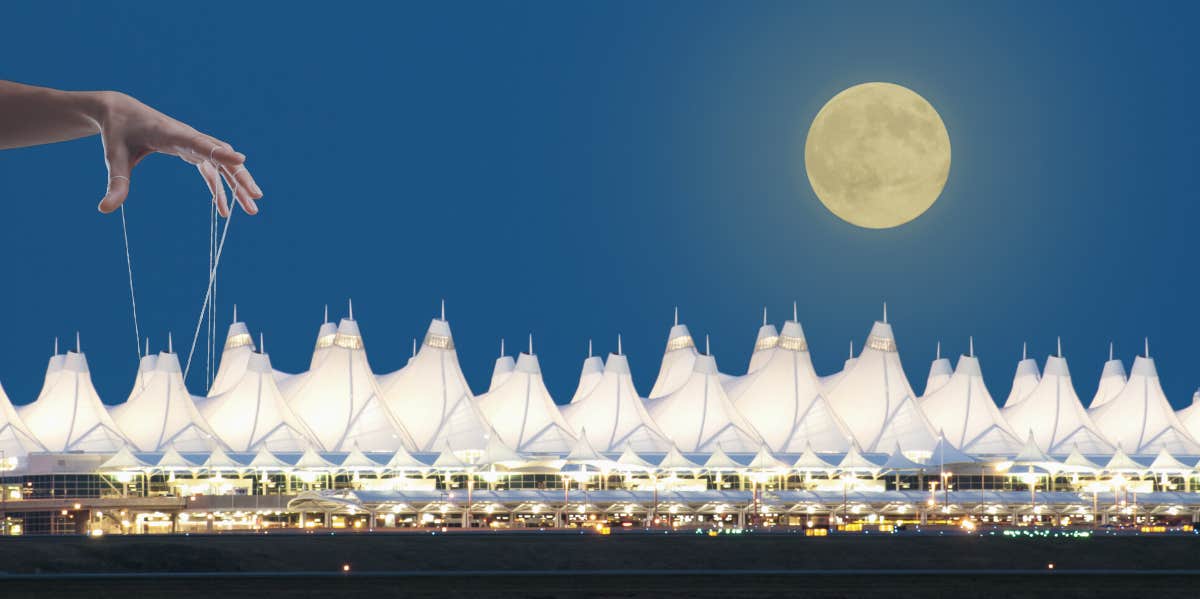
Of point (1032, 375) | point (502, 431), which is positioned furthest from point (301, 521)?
point (1032, 375)

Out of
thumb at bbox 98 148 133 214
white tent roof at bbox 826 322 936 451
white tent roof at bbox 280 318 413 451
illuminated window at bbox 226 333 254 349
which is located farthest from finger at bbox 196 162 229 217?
illuminated window at bbox 226 333 254 349

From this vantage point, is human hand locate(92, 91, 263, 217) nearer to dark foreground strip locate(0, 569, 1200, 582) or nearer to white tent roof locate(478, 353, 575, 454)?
dark foreground strip locate(0, 569, 1200, 582)

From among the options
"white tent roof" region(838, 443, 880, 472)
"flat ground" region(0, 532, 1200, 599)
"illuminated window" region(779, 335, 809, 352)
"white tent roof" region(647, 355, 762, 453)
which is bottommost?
"flat ground" region(0, 532, 1200, 599)

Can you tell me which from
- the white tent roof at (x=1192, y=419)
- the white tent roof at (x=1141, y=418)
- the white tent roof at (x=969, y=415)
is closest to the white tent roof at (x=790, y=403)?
the white tent roof at (x=969, y=415)

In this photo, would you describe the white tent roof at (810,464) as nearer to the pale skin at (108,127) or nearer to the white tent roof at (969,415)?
the white tent roof at (969,415)

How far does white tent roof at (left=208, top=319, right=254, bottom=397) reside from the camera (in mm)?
92125

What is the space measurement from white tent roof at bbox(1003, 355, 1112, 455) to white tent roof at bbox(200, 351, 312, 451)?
130ft

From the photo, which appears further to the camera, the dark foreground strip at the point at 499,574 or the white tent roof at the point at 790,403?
the white tent roof at the point at 790,403

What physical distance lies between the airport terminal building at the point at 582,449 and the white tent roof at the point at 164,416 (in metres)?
0.11

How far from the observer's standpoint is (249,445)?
84.6m

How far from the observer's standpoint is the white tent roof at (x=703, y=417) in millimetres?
90375

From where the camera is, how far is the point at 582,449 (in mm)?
85188

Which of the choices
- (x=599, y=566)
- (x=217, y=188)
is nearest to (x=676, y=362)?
(x=599, y=566)

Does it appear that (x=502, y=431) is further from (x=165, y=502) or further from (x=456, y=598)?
(x=456, y=598)
